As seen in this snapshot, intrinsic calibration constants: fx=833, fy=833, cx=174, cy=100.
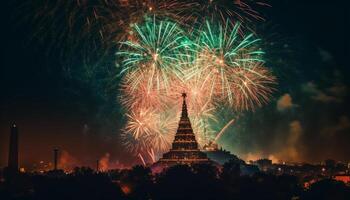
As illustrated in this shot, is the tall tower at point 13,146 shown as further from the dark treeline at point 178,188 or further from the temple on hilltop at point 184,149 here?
the temple on hilltop at point 184,149

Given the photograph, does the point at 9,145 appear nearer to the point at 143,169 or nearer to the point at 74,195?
the point at 143,169

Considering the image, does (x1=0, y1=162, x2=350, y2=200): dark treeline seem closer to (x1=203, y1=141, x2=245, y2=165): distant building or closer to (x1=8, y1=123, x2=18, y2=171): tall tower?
(x1=8, y1=123, x2=18, y2=171): tall tower

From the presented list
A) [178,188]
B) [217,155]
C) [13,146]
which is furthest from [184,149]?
[178,188]

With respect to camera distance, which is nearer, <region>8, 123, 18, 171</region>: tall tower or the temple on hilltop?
<region>8, 123, 18, 171</region>: tall tower

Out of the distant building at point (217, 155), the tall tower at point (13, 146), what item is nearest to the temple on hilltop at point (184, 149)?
the distant building at point (217, 155)

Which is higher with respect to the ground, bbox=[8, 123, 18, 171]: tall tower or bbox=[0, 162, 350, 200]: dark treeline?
bbox=[8, 123, 18, 171]: tall tower

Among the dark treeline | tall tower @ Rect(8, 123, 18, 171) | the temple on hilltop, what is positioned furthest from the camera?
the temple on hilltop

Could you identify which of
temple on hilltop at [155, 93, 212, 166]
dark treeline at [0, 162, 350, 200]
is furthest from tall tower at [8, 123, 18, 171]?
temple on hilltop at [155, 93, 212, 166]

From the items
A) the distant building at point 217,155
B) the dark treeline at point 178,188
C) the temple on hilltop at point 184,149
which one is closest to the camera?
the dark treeline at point 178,188

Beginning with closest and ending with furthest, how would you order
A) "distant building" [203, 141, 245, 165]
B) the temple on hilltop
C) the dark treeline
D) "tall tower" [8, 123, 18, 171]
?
the dark treeline → "tall tower" [8, 123, 18, 171] → the temple on hilltop → "distant building" [203, 141, 245, 165]
